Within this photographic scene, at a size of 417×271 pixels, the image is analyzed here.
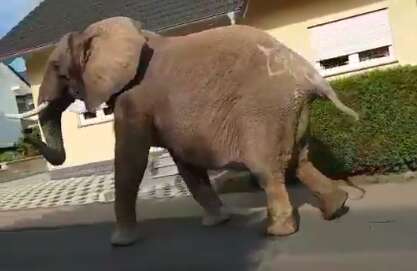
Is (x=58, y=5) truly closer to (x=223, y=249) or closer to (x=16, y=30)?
(x=16, y=30)

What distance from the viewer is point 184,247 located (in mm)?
6539

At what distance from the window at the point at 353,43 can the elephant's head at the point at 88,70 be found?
273 inches

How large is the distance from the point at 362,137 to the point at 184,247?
382 cm

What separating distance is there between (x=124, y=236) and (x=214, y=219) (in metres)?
1.09

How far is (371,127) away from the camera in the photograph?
9.12 m

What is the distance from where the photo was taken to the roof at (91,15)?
14.5 m

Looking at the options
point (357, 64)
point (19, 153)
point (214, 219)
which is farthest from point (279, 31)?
point (19, 153)

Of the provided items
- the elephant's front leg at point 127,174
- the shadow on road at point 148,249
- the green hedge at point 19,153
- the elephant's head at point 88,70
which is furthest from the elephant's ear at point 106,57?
the green hedge at point 19,153

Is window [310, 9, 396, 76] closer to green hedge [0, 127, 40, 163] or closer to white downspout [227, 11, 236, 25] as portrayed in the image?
white downspout [227, 11, 236, 25]

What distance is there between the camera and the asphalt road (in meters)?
5.44

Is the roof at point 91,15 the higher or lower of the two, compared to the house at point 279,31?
higher

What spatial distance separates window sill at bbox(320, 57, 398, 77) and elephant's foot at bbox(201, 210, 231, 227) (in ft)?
21.0

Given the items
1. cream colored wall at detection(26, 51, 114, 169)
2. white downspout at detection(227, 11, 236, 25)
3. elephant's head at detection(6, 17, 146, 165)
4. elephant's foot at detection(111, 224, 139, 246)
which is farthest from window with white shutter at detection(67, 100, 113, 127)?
elephant's foot at detection(111, 224, 139, 246)

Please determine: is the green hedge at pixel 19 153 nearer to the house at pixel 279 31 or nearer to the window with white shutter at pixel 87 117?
the house at pixel 279 31
